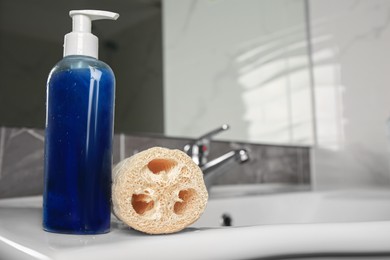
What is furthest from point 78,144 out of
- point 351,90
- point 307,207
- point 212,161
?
point 351,90

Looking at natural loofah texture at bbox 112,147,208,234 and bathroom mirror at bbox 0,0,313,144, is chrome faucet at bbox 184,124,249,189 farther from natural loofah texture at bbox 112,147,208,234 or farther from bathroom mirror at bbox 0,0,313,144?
natural loofah texture at bbox 112,147,208,234

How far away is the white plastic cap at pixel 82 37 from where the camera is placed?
35 cm

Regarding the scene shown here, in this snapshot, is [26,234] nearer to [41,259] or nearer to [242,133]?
[41,259]

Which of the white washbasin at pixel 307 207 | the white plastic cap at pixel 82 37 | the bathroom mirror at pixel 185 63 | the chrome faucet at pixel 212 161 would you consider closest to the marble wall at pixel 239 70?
the bathroom mirror at pixel 185 63

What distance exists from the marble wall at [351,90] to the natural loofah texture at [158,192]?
3.14 ft

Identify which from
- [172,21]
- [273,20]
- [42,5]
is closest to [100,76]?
[42,5]

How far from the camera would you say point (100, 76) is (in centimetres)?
34

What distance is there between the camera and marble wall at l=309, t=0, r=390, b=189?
1213mm

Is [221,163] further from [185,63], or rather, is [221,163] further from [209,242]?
[209,242]

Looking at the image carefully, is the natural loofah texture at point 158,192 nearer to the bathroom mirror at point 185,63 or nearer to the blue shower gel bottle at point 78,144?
the blue shower gel bottle at point 78,144

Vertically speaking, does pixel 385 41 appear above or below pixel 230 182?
above

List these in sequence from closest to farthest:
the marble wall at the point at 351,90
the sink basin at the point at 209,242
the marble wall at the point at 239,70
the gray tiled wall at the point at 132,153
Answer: the sink basin at the point at 209,242, the gray tiled wall at the point at 132,153, the marble wall at the point at 239,70, the marble wall at the point at 351,90

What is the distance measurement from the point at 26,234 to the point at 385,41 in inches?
46.8

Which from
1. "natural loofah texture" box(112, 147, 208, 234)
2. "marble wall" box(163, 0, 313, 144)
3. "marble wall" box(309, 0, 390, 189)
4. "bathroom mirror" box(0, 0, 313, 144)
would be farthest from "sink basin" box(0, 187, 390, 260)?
"marble wall" box(309, 0, 390, 189)
